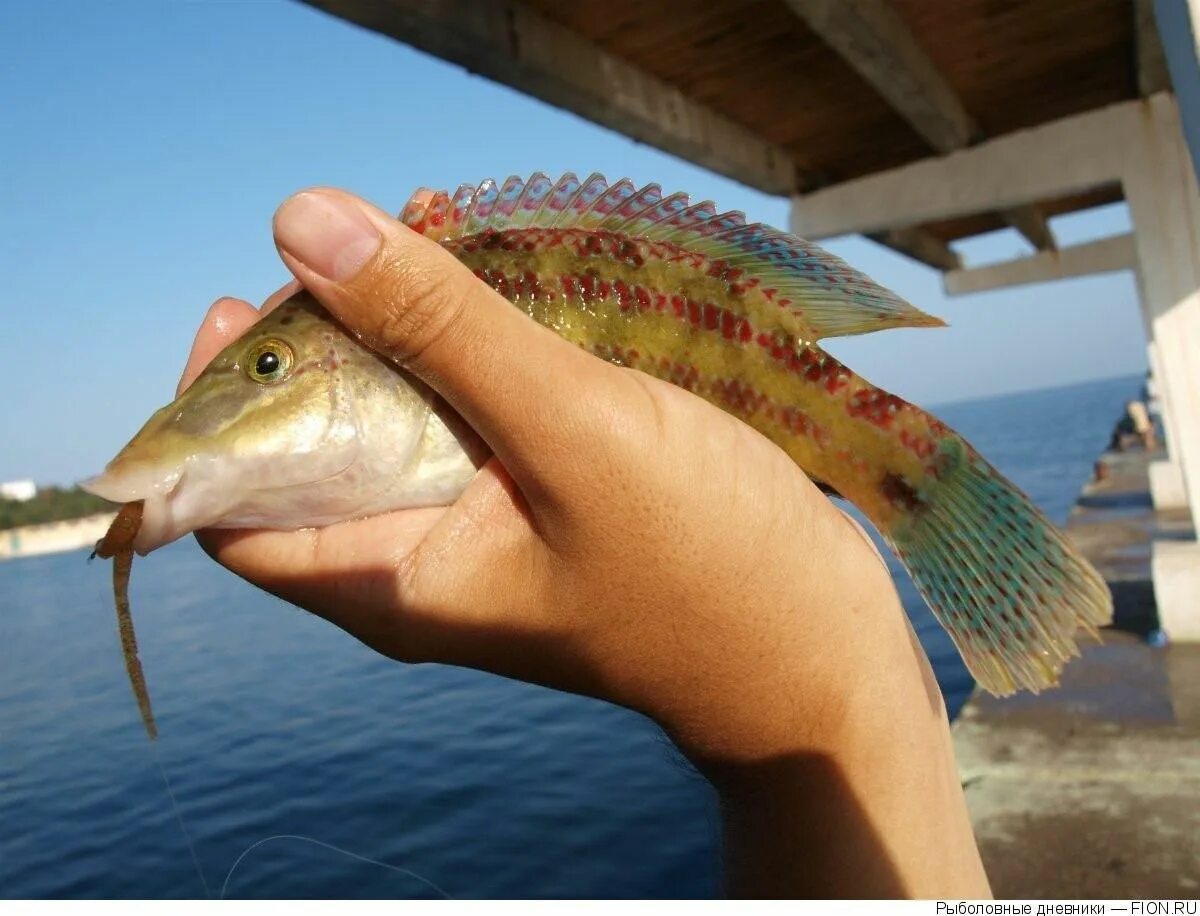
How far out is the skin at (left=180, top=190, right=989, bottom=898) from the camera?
1.97m

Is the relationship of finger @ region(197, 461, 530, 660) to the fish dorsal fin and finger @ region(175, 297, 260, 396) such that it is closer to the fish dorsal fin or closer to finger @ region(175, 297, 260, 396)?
finger @ region(175, 297, 260, 396)

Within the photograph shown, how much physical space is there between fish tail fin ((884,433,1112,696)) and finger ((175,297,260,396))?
84.2 inches

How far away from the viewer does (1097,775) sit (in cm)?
621

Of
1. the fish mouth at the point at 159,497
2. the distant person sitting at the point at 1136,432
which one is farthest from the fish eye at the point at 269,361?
the distant person sitting at the point at 1136,432

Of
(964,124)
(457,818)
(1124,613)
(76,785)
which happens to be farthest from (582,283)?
(76,785)

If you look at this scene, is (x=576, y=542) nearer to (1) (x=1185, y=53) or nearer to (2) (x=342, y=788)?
(1) (x=1185, y=53)

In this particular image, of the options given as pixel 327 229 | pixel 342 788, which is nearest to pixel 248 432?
pixel 327 229

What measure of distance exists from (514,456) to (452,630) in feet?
1.85

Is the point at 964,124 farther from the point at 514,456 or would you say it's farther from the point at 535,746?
the point at 535,746

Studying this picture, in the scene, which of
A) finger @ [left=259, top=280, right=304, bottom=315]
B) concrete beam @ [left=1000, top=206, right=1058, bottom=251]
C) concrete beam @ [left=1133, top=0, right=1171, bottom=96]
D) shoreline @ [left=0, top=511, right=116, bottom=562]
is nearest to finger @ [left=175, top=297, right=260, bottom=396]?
finger @ [left=259, top=280, right=304, bottom=315]

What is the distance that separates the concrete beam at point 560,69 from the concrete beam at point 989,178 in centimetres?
→ 173

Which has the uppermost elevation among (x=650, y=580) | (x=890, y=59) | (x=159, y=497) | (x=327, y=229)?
(x=890, y=59)

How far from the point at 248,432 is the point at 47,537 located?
103217 mm

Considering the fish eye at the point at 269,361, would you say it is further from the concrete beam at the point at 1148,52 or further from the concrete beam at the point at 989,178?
the concrete beam at the point at 989,178
